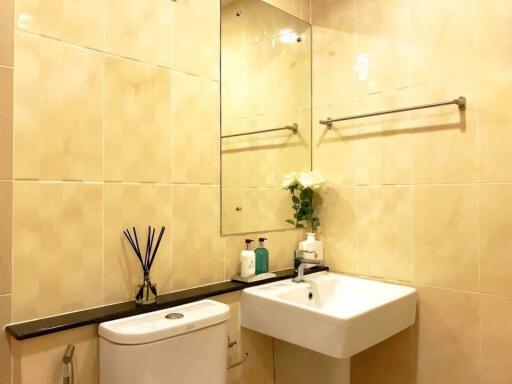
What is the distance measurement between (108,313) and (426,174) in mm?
1301

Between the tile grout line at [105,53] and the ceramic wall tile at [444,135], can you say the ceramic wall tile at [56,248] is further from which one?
the ceramic wall tile at [444,135]

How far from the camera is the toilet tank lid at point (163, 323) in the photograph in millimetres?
1072

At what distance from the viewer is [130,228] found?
4.29 ft

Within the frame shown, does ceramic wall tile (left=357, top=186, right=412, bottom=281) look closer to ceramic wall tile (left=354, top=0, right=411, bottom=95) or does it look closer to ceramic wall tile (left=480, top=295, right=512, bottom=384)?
ceramic wall tile (left=480, top=295, right=512, bottom=384)

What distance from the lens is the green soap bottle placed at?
1.69m

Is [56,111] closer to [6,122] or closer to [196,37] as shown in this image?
[6,122]

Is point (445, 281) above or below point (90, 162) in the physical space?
below

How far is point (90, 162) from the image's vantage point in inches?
Answer: 47.7

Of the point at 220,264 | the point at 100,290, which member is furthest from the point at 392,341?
the point at 100,290

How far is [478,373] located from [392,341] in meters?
0.34

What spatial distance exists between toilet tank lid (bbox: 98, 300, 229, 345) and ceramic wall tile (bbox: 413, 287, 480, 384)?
0.87m

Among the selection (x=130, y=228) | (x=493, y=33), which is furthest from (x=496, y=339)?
(x=130, y=228)

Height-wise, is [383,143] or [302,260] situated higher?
[383,143]

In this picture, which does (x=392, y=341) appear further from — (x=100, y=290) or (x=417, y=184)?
(x=100, y=290)
